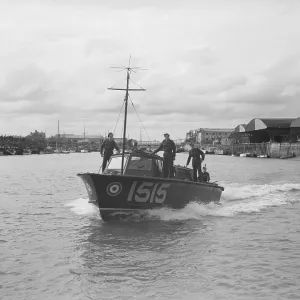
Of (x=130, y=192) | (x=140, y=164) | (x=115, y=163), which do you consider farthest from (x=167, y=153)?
(x=130, y=192)

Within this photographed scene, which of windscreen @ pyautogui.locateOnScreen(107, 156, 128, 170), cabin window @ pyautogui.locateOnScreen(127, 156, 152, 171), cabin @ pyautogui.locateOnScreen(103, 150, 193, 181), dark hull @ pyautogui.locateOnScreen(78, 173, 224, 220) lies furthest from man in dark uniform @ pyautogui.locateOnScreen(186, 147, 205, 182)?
windscreen @ pyautogui.locateOnScreen(107, 156, 128, 170)

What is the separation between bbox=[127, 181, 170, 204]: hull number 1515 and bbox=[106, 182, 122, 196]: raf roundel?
41 cm

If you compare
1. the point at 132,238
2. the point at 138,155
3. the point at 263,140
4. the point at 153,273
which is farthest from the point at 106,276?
the point at 263,140

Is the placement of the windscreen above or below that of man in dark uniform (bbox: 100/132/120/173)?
below

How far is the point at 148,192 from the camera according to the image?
15.5 m

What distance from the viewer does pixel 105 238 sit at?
13289 millimetres

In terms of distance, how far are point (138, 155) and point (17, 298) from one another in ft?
30.0

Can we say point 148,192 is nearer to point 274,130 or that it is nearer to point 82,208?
point 82,208

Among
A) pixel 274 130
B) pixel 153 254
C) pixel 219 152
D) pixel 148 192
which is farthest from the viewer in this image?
pixel 219 152

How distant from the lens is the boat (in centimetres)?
1502

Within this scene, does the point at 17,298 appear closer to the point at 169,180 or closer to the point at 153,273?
the point at 153,273

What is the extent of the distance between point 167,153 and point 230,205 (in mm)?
6430

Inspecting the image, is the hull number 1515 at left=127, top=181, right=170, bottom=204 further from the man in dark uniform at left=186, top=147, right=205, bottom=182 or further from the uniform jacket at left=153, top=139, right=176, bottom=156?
the man in dark uniform at left=186, top=147, right=205, bottom=182

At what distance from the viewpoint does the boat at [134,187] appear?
15.0 metres
